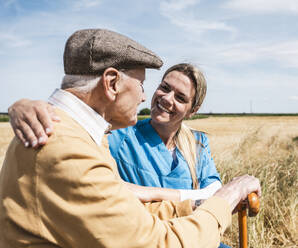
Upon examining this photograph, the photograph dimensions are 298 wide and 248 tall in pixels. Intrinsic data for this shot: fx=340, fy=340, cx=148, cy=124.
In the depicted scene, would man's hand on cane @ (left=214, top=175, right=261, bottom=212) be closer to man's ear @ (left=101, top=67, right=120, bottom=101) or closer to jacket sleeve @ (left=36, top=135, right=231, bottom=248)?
jacket sleeve @ (left=36, top=135, right=231, bottom=248)

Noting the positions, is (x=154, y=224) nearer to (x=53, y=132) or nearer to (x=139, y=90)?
(x=53, y=132)

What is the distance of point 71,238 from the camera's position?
1.20 m

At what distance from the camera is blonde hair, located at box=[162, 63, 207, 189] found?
109 inches

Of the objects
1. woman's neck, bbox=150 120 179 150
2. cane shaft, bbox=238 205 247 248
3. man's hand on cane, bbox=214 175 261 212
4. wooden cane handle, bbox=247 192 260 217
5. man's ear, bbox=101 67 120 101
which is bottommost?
cane shaft, bbox=238 205 247 248

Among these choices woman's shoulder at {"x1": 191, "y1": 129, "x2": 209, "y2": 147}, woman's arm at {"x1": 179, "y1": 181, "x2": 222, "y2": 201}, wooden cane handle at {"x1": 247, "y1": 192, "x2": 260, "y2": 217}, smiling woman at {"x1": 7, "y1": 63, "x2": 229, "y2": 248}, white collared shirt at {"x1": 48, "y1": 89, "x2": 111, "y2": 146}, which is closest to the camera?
white collared shirt at {"x1": 48, "y1": 89, "x2": 111, "y2": 146}

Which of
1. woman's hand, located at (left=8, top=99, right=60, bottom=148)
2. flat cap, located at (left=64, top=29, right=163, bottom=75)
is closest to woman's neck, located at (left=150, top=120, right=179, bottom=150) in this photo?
flat cap, located at (left=64, top=29, right=163, bottom=75)

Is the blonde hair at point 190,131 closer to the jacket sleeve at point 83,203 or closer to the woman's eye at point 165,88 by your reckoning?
the woman's eye at point 165,88

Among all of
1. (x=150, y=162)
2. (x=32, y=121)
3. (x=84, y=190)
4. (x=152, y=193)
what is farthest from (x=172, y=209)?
(x=32, y=121)

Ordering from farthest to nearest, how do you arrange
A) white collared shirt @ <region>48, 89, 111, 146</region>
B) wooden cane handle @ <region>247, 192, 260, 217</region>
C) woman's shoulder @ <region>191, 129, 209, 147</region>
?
woman's shoulder @ <region>191, 129, 209, 147</region> < wooden cane handle @ <region>247, 192, 260, 217</region> < white collared shirt @ <region>48, 89, 111, 146</region>

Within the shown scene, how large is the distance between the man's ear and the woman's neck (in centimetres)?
136

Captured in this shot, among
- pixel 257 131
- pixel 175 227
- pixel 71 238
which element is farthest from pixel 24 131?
→ pixel 257 131

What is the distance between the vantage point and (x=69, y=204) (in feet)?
3.87

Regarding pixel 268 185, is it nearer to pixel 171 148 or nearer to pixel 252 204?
pixel 171 148

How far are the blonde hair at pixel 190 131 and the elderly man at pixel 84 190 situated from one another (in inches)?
47.3
